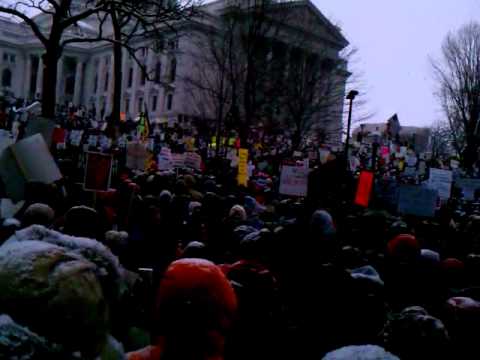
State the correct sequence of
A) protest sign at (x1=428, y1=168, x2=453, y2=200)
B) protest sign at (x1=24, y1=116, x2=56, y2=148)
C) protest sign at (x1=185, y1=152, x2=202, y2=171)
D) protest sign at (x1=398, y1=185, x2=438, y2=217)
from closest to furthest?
1. protest sign at (x1=24, y1=116, x2=56, y2=148)
2. protest sign at (x1=398, y1=185, x2=438, y2=217)
3. protest sign at (x1=428, y1=168, x2=453, y2=200)
4. protest sign at (x1=185, y1=152, x2=202, y2=171)

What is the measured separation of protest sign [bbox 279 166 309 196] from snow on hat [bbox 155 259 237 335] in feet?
25.0

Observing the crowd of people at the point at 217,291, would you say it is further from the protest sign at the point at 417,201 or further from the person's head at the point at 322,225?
the protest sign at the point at 417,201

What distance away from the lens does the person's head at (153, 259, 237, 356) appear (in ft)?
6.46

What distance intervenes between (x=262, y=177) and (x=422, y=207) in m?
7.42

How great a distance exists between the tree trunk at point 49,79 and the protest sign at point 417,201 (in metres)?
6.01

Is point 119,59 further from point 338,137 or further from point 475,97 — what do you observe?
point 338,137

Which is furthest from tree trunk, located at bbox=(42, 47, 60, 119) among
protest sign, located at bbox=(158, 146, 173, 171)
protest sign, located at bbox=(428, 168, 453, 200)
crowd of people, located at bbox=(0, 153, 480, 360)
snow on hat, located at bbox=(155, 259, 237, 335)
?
snow on hat, located at bbox=(155, 259, 237, 335)

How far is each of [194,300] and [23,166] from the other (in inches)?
164

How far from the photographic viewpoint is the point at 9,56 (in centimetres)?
9269

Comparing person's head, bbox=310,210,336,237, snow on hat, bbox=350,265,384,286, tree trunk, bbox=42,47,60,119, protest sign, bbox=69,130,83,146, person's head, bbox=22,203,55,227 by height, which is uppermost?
tree trunk, bbox=42,47,60,119

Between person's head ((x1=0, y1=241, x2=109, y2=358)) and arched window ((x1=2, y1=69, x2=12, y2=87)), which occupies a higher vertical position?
arched window ((x1=2, y1=69, x2=12, y2=87))

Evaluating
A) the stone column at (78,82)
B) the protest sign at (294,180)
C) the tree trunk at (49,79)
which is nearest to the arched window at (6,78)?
the stone column at (78,82)

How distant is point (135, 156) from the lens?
11008 millimetres

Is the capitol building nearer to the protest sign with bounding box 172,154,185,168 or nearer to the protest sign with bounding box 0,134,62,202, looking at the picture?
the protest sign with bounding box 172,154,185,168
